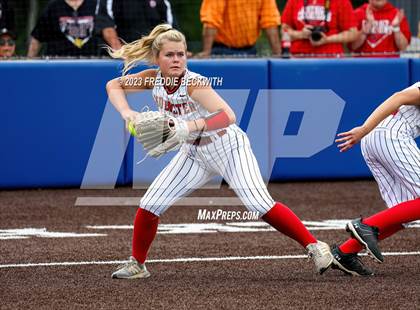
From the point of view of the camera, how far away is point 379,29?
12492mm

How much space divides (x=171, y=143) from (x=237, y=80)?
5.28 m

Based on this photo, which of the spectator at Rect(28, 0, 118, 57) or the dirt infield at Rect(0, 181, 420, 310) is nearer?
the dirt infield at Rect(0, 181, 420, 310)

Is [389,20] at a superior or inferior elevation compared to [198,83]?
inferior

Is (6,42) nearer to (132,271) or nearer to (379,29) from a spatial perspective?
(379,29)

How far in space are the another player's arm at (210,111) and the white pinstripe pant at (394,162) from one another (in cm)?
103

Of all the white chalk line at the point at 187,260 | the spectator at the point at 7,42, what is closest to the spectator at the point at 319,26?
the spectator at the point at 7,42

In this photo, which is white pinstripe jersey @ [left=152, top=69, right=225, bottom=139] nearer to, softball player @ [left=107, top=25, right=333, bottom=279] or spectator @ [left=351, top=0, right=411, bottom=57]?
softball player @ [left=107, top=25, right=333, bottom=279]

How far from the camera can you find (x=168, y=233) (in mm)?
8742

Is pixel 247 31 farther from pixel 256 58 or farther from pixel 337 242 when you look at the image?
pixel 337 242

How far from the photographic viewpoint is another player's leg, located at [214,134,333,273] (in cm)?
649

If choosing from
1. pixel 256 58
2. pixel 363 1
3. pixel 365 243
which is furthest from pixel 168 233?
pixel 363 1

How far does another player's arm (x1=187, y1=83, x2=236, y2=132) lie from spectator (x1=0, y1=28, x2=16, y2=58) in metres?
6.13

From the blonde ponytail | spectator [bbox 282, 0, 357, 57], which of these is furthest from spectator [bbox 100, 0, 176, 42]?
the blonde ponytail

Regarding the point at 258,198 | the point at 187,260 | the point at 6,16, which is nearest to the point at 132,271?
the point at 187,260
